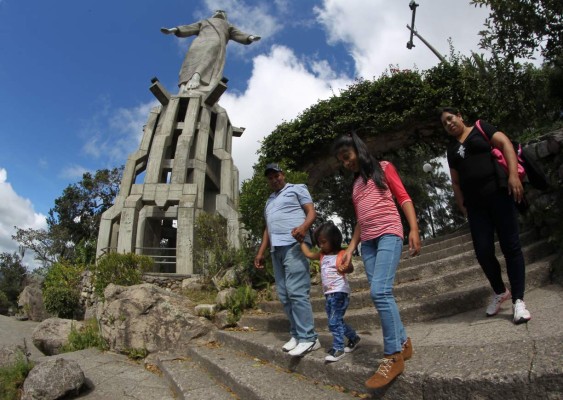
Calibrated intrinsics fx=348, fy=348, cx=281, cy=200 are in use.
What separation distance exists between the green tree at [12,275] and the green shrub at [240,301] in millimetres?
25439

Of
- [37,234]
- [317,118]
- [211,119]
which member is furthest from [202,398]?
[37,234]

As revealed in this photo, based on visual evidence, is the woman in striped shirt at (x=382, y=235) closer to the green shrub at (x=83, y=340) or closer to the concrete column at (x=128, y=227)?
the green shrub at (x=83, y=340)

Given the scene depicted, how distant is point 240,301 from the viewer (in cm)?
555

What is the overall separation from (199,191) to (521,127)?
1062 cm

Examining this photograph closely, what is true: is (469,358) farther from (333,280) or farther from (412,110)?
(412,110)

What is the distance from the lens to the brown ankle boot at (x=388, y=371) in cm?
191

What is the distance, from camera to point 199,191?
13328mm

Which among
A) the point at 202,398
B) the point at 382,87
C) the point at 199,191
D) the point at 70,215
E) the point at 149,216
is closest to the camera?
the point at 202,398

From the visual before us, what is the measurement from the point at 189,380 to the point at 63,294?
10941 millimetres

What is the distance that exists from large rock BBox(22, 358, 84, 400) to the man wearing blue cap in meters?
2.40

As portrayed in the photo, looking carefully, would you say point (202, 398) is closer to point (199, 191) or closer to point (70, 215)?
point (199, 191)

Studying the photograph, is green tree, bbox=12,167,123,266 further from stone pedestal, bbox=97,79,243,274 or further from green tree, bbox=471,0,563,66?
green tree, bbox=471,0,563,66

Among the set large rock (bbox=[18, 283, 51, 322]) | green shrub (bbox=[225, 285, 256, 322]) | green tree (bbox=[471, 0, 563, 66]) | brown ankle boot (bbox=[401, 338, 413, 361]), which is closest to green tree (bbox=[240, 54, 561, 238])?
green tree (bbox=[471, 0, 563, 66])

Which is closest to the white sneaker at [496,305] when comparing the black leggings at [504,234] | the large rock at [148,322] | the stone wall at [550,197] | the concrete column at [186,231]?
the black leggings at [504,234]
